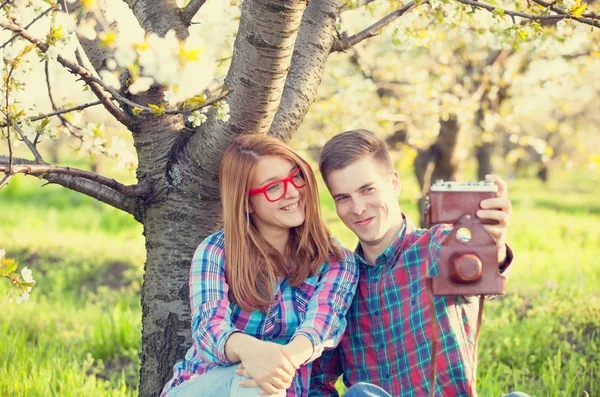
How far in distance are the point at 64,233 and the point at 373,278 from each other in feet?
21.3

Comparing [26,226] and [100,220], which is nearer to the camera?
[26,226]

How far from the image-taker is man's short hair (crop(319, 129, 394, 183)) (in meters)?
2.25

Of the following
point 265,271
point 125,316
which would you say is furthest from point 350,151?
point 125,316

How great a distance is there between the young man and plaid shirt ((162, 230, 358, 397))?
116mm

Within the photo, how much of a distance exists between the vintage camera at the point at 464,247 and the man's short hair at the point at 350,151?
1.87 ft

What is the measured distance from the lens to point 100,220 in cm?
897

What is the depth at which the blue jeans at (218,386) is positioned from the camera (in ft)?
6.36

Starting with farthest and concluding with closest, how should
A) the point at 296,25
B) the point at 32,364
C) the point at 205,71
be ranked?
the point at 32,364, the point at 296,25, the point at 205,71

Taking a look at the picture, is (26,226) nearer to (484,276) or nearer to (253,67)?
(253,67)

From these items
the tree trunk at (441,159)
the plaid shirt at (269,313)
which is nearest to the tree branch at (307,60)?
the plaid shirt at (269,313)

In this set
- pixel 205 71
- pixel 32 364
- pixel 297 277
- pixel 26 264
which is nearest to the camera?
pixel 205 71

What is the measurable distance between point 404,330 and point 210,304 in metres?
0.65

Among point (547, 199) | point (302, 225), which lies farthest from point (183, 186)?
point (547, 199)

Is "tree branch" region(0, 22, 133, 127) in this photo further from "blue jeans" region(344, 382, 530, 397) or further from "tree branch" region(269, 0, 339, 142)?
"blue jeans" region(344, 382, 530, 397)
